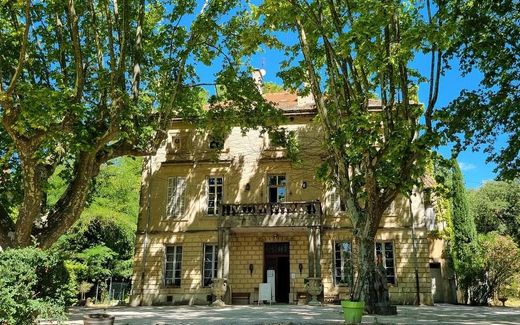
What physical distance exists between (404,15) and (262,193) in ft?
35.6

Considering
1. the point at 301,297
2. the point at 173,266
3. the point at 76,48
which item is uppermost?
the point at 76,48

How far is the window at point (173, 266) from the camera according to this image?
813 inches

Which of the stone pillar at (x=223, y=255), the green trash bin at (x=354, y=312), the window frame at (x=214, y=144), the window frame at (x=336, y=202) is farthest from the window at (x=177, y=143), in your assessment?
the green trash bin at (x=354, y=312)

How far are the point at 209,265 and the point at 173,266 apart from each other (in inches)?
67.7

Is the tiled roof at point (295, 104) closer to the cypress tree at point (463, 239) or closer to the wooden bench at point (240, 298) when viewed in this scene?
the cypress tree at point (463, 239)

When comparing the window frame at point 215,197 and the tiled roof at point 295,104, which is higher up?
the tiled roof at point 295,104

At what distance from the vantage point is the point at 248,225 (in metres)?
19.1

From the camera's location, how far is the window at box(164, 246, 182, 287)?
20641mm

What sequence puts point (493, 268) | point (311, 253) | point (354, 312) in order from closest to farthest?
point (354, 312) < point (311, 253) < point (493, 268)

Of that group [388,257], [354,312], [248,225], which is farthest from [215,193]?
[354,312]

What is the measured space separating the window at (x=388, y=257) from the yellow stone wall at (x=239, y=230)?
236mm

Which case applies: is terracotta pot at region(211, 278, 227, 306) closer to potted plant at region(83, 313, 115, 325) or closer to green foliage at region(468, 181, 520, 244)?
potted plant at region(83, 313, 115, 325)

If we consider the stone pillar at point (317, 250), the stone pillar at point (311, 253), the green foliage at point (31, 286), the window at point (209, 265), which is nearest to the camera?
the green foliage at point (31, 286)

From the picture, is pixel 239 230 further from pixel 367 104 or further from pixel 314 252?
pixel 367 104
